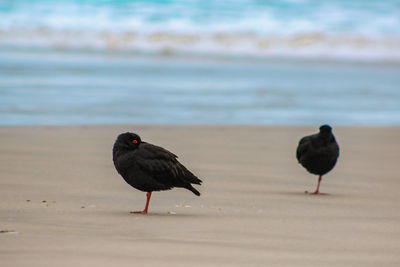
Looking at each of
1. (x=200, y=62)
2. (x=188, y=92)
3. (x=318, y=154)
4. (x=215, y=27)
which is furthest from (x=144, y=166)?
(x=215, y=27)

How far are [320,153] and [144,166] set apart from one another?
7.44 feet

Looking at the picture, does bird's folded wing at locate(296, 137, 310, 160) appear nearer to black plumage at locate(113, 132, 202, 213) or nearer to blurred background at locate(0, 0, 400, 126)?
black plumage at locate(113, 132, 202, 213)

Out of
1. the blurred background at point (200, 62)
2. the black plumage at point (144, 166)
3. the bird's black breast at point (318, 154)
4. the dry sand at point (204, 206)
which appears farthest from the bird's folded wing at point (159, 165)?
the blurred background at point (200, 62)

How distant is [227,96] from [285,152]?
6.30m

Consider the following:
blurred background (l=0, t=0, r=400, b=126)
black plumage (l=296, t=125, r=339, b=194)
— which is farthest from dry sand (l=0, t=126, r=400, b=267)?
blurred background (l=0, t=0, r=400, b=126)

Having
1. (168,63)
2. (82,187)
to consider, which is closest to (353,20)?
(168,63)

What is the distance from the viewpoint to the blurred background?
14.0 m

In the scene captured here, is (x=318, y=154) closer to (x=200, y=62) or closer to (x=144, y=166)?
(x=144, y=166)

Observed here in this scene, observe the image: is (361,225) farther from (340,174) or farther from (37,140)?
(37,140)

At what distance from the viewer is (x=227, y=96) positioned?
Result: 1630 cm

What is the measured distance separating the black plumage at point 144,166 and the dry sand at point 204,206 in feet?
0.78

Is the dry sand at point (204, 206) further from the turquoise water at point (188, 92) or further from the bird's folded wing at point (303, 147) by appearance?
the turquoise water at point (188, 92)

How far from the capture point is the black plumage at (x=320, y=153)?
7.86m

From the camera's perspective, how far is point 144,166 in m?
6.23
